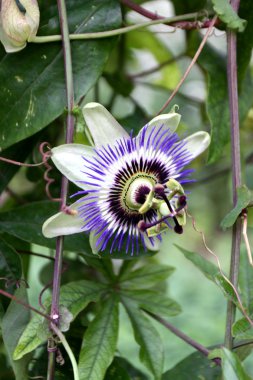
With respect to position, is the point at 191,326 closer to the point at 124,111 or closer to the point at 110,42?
the point at 124,111

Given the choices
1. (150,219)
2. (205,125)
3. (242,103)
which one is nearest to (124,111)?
(205,125)

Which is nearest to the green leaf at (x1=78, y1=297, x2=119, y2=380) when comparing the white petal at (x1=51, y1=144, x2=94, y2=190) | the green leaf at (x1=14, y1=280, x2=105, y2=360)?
the green leaf at (x1=14, y1=280, x2=105, y2=360)

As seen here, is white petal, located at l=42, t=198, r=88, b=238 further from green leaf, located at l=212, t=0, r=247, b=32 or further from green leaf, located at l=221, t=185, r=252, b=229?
green leaf, located at l=212, t=0, r=247, b=32

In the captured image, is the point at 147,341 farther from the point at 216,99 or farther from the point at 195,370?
the point at 216,99

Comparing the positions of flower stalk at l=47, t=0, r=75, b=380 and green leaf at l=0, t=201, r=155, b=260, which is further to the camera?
green leaf at l=0, t=201, r=155, b=260

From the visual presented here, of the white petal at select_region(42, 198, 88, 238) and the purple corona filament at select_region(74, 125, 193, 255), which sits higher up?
the purple corona filament at select_region(74, 125, 193, 255)

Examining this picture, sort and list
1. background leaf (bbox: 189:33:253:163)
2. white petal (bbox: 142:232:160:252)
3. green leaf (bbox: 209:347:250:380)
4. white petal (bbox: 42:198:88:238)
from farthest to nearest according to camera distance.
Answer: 1. background leaf (bbox: 189:33:253:163)
2. white petal (bbox: 142:232:160:252)
3. white petal (bbox: 42:198:88:238)
4. green leaf (bbox: 209:347:250:380)

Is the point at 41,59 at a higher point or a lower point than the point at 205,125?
lower
